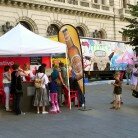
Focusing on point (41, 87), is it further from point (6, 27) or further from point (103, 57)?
point (103, 57)

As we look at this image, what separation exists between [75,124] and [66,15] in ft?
85.4

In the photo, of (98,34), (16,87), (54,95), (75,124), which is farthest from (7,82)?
(98,34)

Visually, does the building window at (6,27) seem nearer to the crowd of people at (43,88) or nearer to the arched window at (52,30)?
the arched window at (52,30)

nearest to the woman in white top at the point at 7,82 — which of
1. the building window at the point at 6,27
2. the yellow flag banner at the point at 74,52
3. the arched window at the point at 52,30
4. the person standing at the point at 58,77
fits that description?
the person standing at the point at 58,77

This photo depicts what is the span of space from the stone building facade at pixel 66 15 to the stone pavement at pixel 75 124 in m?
18.3

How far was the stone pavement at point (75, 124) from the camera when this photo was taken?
11047mm

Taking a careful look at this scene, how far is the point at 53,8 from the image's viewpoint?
36406mm

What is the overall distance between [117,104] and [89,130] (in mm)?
4907

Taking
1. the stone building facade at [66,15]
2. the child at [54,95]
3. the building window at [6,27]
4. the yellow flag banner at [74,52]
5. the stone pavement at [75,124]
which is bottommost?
the stone pavement at [75,124]

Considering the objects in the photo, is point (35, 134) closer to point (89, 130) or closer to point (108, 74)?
point (89, 130)

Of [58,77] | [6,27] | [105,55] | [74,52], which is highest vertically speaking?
[6,27]

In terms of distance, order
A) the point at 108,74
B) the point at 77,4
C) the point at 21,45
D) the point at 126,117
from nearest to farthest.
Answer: the point at 126,117
the point at 21,45
the point at 108,74
the point at 77,4

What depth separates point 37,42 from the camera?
15.9m

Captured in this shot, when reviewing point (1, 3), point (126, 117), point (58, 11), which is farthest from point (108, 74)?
point (126, 117)
